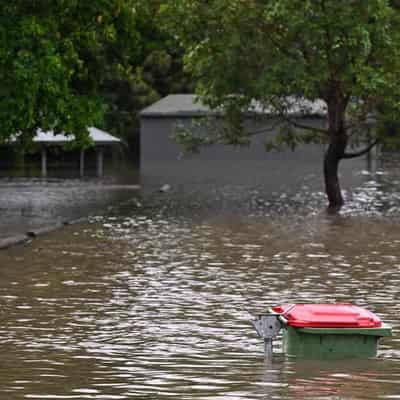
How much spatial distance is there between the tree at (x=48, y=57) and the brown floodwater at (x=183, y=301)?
2.71m

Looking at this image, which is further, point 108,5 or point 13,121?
point 108,5

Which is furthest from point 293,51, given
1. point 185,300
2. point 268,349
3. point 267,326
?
point 267,326

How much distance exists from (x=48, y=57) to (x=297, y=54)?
10721 mm

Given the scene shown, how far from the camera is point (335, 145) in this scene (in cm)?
3878

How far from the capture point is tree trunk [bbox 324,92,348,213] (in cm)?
3825

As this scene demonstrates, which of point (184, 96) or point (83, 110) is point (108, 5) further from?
point (184, 96)

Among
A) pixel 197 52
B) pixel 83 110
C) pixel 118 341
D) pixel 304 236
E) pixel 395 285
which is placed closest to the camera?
pixel 118 341

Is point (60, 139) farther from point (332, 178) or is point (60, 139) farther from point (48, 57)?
point (48, 57)

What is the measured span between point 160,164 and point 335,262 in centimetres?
5410

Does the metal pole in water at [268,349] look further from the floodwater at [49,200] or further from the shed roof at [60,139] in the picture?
the shed roof at [60,139]

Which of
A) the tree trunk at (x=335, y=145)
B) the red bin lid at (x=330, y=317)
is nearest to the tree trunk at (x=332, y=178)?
the tree trunk at (x=335, y=145)

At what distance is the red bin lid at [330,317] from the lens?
1174 cm

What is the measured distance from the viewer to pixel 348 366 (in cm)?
1160

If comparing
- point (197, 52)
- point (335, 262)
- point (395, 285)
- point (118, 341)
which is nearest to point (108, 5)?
point (197, 52)
